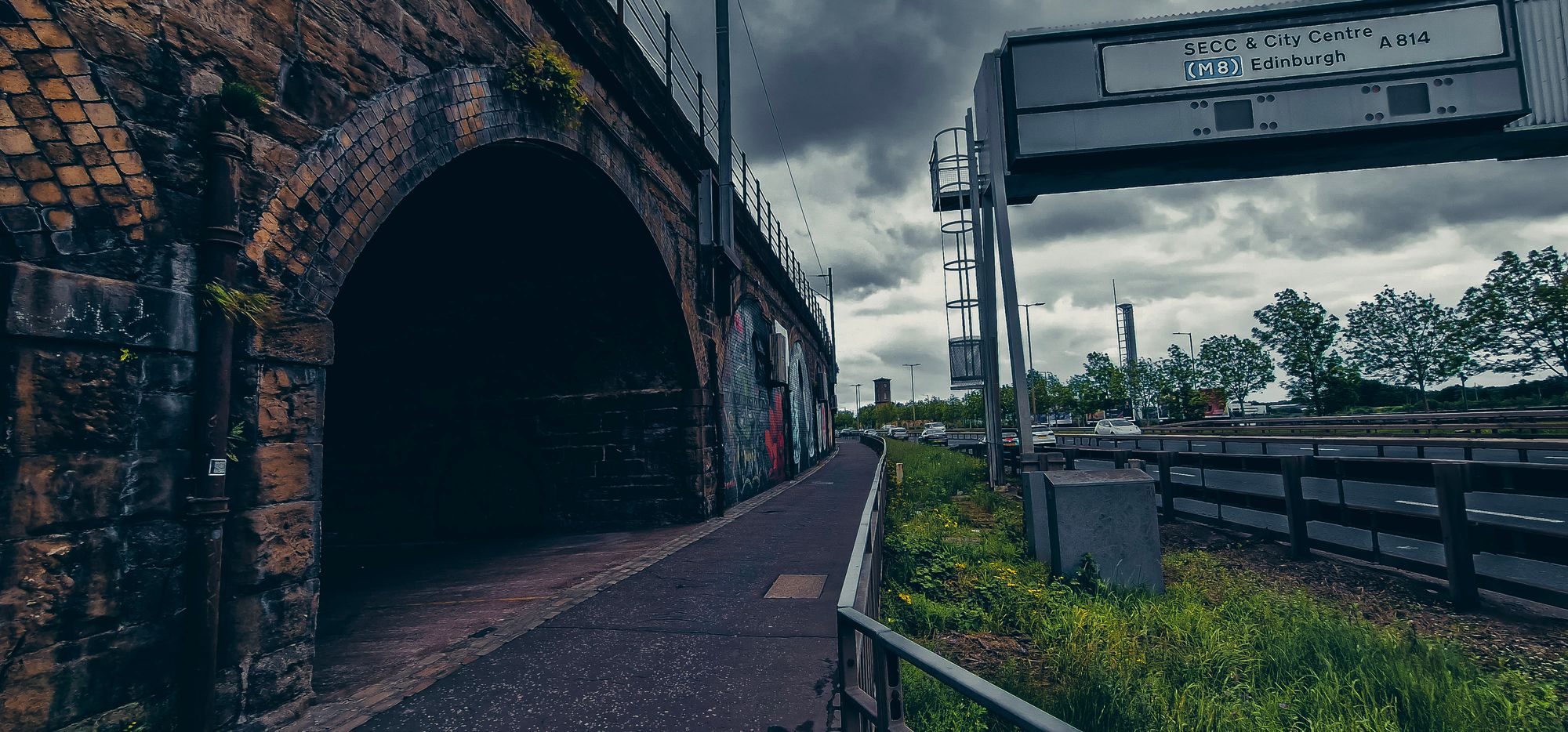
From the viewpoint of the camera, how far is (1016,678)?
4.14 metres

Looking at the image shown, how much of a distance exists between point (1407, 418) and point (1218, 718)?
3316 centimetres

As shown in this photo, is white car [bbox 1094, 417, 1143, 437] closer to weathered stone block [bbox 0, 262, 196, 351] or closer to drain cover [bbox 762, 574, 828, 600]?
drain cover [bbox 762, 574, 828, 600]

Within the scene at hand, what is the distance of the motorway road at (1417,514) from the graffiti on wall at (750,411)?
6277mm

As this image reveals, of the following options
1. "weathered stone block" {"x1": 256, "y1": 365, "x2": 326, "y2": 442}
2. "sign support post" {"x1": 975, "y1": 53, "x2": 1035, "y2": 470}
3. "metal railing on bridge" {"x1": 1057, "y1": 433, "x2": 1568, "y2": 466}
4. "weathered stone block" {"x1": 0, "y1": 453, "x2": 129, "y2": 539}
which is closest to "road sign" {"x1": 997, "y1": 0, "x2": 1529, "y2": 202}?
"sign support post" {"x1": 975, "y1": 53, "x2": 1035, "y2": 470}

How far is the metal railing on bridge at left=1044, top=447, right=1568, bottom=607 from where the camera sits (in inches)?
186

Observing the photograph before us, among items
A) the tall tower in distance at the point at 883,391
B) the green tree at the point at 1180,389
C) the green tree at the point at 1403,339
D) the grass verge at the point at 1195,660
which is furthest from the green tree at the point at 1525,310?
the tall tower in distance at the point at 883,391

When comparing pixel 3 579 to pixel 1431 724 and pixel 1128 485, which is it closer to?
pixel 1431 724

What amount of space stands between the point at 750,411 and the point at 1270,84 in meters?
10.2

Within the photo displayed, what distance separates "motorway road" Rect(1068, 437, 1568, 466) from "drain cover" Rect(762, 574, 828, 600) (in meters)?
9.08

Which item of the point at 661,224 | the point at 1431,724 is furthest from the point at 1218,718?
the point at 661,224

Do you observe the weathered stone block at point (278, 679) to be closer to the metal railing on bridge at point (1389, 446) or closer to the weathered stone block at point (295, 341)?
the weathered stone block at point (295, 341)

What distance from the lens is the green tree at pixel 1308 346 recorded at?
46.9m

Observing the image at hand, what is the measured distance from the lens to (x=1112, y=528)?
5.93 meters

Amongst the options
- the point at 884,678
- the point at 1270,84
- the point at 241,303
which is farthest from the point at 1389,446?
the point at 241,303
